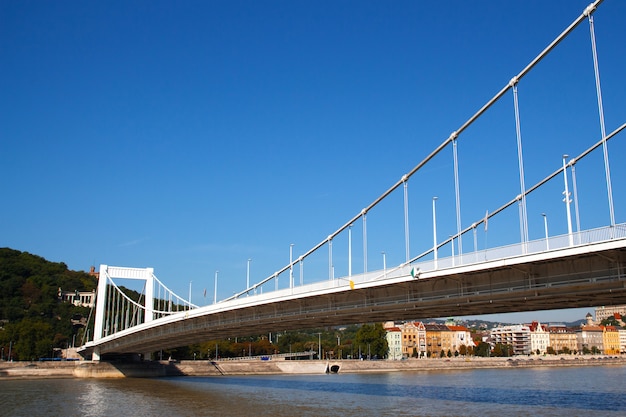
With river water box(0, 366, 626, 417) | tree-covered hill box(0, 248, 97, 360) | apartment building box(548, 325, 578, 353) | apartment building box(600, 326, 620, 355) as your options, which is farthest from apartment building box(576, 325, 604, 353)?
river water box(0, 366, 626, 417)

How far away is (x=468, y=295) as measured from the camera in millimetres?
24031

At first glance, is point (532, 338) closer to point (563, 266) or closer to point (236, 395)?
point (236, 395)

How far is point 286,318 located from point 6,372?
39.9 m

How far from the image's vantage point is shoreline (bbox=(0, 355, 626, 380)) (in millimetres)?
61781

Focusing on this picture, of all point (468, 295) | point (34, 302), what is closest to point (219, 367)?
point (34, 302)

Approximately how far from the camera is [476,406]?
102 ft

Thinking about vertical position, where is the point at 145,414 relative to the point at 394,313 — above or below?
below

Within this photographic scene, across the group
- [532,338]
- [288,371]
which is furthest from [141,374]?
[532,338]

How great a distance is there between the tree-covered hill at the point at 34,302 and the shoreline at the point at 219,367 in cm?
1557

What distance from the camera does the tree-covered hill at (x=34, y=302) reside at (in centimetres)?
8119

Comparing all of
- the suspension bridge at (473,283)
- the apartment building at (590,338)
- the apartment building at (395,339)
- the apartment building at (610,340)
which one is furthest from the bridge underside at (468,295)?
the apartment building at (610,340)

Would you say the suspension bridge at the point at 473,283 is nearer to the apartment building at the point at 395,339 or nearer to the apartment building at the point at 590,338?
the apartment building at the point at 395,339

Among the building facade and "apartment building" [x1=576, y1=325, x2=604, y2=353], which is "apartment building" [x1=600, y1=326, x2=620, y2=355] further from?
the building facade

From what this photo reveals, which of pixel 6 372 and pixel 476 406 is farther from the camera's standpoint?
pixel 6 372
